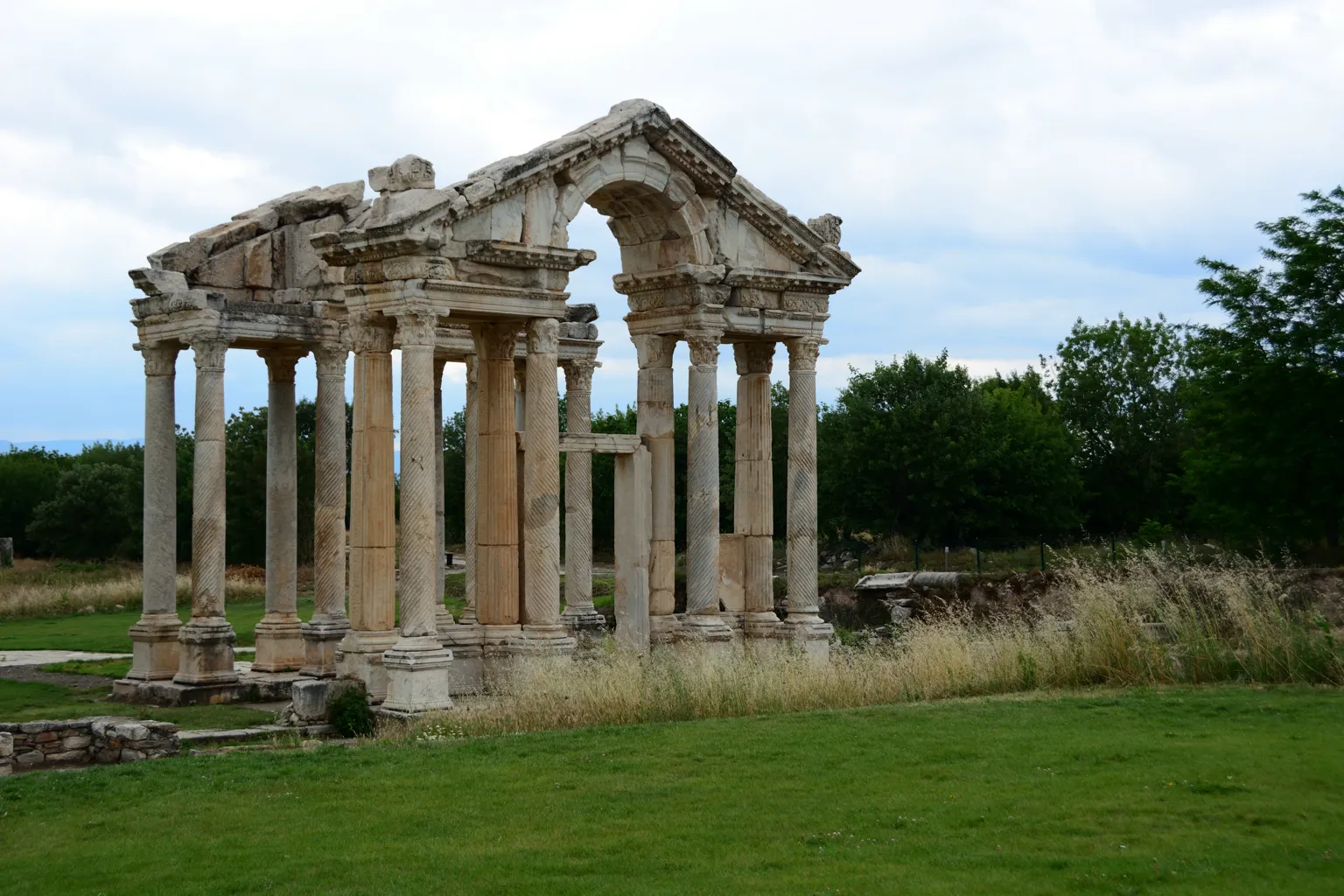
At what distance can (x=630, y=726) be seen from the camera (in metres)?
15.9

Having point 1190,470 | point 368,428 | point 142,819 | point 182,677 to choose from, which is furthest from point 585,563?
point 1190,470

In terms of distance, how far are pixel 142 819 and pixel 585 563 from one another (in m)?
16.0

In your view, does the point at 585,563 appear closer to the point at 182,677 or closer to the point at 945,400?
the point at 182,677

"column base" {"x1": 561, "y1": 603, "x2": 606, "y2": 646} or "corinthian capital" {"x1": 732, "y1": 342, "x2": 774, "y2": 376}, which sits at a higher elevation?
"corinthian capital" {"x1": 732, "y1": 342, "x2": 774, "y2": 376}

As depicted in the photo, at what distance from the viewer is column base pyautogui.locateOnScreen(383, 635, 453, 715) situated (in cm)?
1866

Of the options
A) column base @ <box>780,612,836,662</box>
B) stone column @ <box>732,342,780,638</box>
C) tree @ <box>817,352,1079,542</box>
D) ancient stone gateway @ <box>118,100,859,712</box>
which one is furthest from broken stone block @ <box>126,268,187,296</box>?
tree @ <box>817,352,1079,542</box>

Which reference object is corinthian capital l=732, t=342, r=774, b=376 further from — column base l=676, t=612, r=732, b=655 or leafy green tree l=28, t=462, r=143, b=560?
leafy green tree l=28, t=462, r=143, b=560

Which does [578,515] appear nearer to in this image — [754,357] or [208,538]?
[754,357]

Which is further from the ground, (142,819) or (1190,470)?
(1190,470)

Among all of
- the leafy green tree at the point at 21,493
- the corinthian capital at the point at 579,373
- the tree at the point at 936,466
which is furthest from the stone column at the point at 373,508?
the leafy green tree at the point at 21,493

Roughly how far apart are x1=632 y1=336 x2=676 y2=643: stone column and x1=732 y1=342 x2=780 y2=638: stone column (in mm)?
1133

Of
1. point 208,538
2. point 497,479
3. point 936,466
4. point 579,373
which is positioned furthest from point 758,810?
point 936,466

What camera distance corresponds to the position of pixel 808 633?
2298 centimetres

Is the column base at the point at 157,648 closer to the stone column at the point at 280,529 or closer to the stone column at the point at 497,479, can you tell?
the stone column at the point at 280,529
